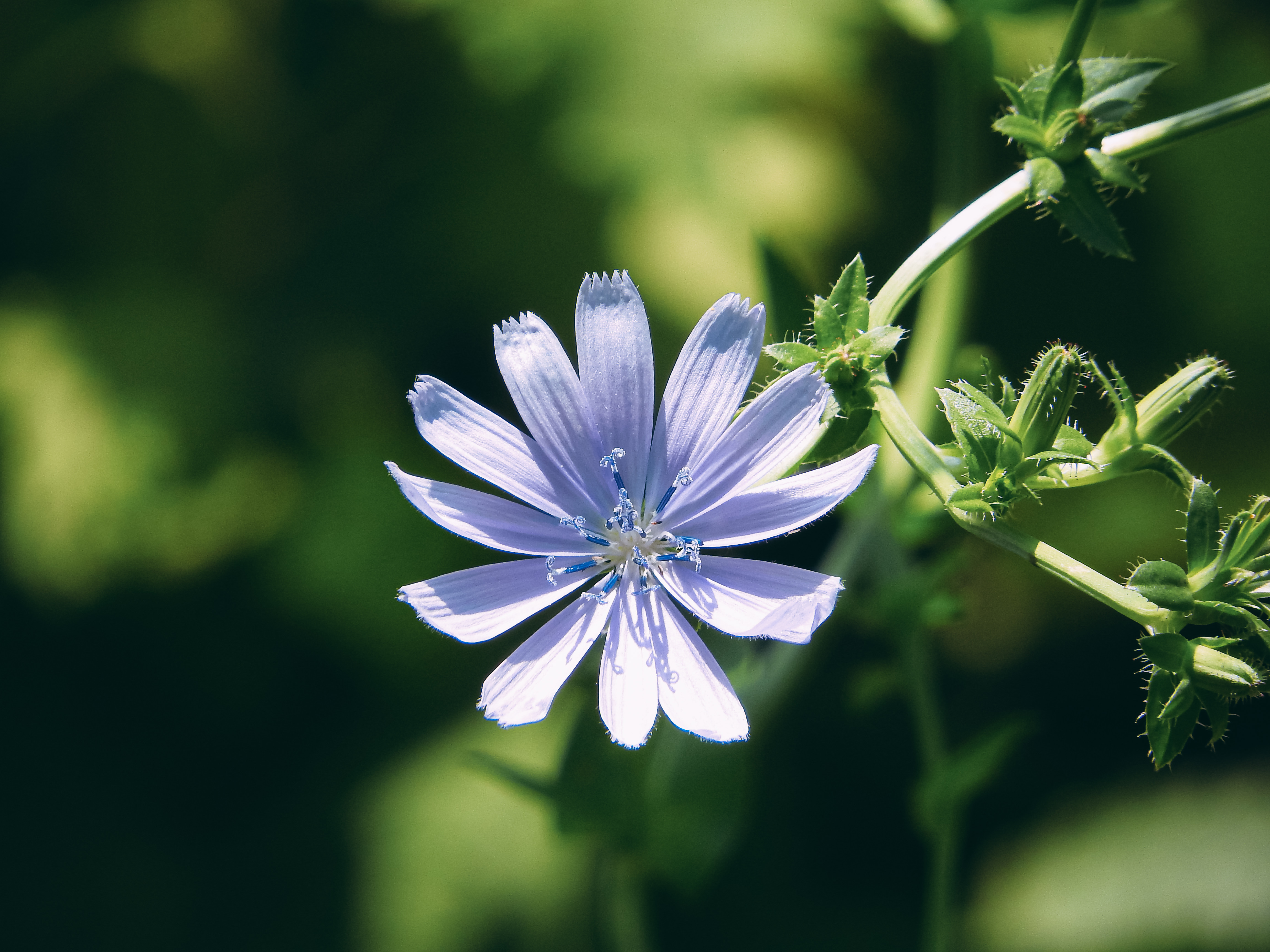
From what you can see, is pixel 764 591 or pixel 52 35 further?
pixel 52 35

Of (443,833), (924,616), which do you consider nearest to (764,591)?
(924,616)

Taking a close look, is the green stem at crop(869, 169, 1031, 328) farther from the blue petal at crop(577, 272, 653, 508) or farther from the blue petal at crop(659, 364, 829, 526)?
the blue petal at crop(577, 272, 653, 508)

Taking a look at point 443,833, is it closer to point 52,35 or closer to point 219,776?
point 219,776

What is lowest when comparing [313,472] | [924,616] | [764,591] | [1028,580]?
[764,591]

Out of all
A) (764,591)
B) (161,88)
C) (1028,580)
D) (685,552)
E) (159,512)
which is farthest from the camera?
(161,88)

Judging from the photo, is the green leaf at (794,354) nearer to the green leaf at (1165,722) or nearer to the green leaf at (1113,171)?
the green leaf at (1113,171)

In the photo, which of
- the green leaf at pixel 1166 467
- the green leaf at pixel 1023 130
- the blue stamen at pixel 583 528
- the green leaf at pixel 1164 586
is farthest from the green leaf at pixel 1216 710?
the blue stamen at pixel 583 528

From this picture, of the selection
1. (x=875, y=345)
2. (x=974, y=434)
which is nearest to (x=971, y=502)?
(x=974, y=434)
